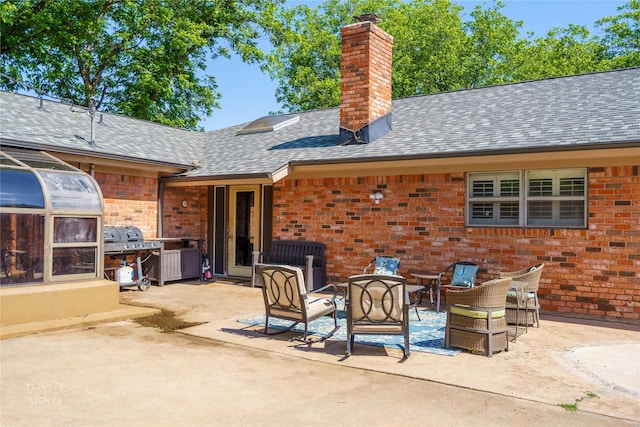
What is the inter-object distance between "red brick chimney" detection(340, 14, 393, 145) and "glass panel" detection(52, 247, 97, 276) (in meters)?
5.73

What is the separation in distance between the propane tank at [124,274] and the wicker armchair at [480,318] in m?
6.87

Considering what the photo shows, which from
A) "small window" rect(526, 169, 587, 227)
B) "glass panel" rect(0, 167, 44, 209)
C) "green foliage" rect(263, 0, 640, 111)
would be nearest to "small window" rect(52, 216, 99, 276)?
"glass panel" rect(0, 167, 44, 209)

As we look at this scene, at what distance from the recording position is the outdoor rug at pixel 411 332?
613 centimetres

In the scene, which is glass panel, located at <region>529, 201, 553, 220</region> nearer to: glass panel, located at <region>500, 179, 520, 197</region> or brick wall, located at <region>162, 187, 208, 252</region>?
glass panel, located at <region>500, 179, 520, 197</region>

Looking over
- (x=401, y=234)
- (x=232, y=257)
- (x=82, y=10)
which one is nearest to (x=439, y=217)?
(x=401, y=234)

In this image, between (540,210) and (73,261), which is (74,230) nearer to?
(73,261)

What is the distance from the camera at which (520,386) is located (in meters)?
4.68

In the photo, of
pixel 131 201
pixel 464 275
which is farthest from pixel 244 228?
pixel 464 275

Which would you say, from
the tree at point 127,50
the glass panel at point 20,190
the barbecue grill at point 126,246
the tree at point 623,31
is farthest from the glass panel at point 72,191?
the tree at point 623,31

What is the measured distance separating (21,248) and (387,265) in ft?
20.0

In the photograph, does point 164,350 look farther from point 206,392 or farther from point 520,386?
point 520,386

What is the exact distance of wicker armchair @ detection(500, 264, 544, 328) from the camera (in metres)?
6.73

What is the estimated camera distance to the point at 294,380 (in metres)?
4.83

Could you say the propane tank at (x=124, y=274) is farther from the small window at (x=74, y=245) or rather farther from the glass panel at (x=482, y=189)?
the glass panel at (x=482, y=189)
